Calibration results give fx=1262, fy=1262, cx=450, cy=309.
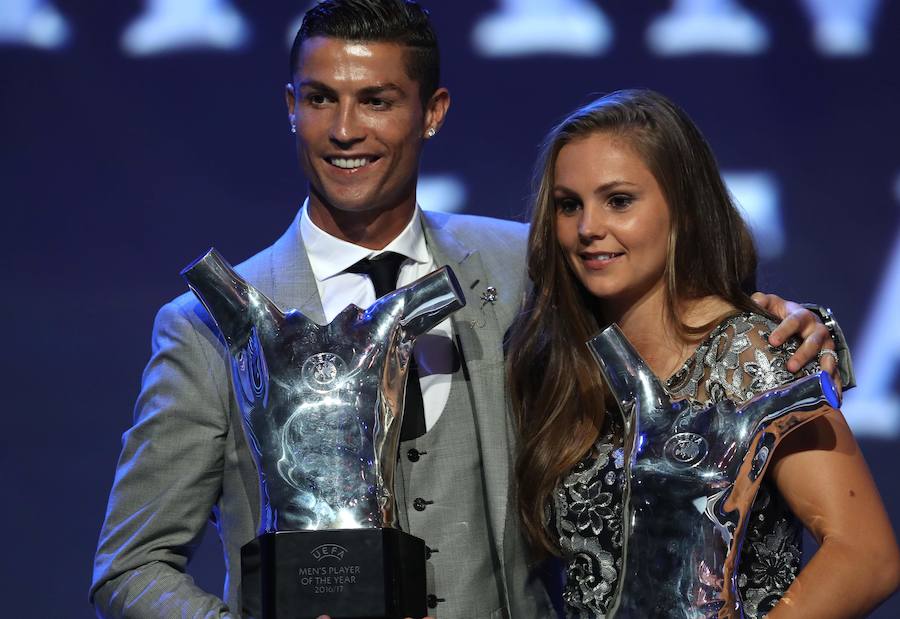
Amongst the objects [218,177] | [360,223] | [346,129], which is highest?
[218,177]

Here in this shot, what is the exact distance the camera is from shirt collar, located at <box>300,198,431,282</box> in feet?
7.06

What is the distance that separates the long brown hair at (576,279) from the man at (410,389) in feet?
0.22

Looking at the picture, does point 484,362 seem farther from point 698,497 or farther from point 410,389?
point 698,497

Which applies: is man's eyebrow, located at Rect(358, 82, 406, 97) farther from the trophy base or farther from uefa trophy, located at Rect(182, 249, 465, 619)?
the trophy base

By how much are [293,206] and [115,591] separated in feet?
4.34

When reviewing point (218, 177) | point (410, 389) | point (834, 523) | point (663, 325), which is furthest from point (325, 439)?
point (218, 177)

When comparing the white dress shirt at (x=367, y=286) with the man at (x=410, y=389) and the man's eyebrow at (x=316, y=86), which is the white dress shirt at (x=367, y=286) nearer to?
the man at (x=410, y=389)

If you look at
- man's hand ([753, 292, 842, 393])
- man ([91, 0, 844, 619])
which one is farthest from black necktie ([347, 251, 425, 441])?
man's hand ([753, 292, 842, 393])

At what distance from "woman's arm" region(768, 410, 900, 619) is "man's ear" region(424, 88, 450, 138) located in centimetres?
85

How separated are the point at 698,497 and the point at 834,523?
22 cm

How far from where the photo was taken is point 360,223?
216 centimetres

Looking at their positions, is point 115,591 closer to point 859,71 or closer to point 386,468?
point 386,468

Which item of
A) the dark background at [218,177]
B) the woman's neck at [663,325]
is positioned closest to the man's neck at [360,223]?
the woman's neck at [663,325]

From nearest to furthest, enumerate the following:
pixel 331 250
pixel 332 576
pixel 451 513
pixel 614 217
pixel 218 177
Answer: pixel 332 576, pixel 614 217, pixel 451 513, pixel 331 250, pixel 218 177
